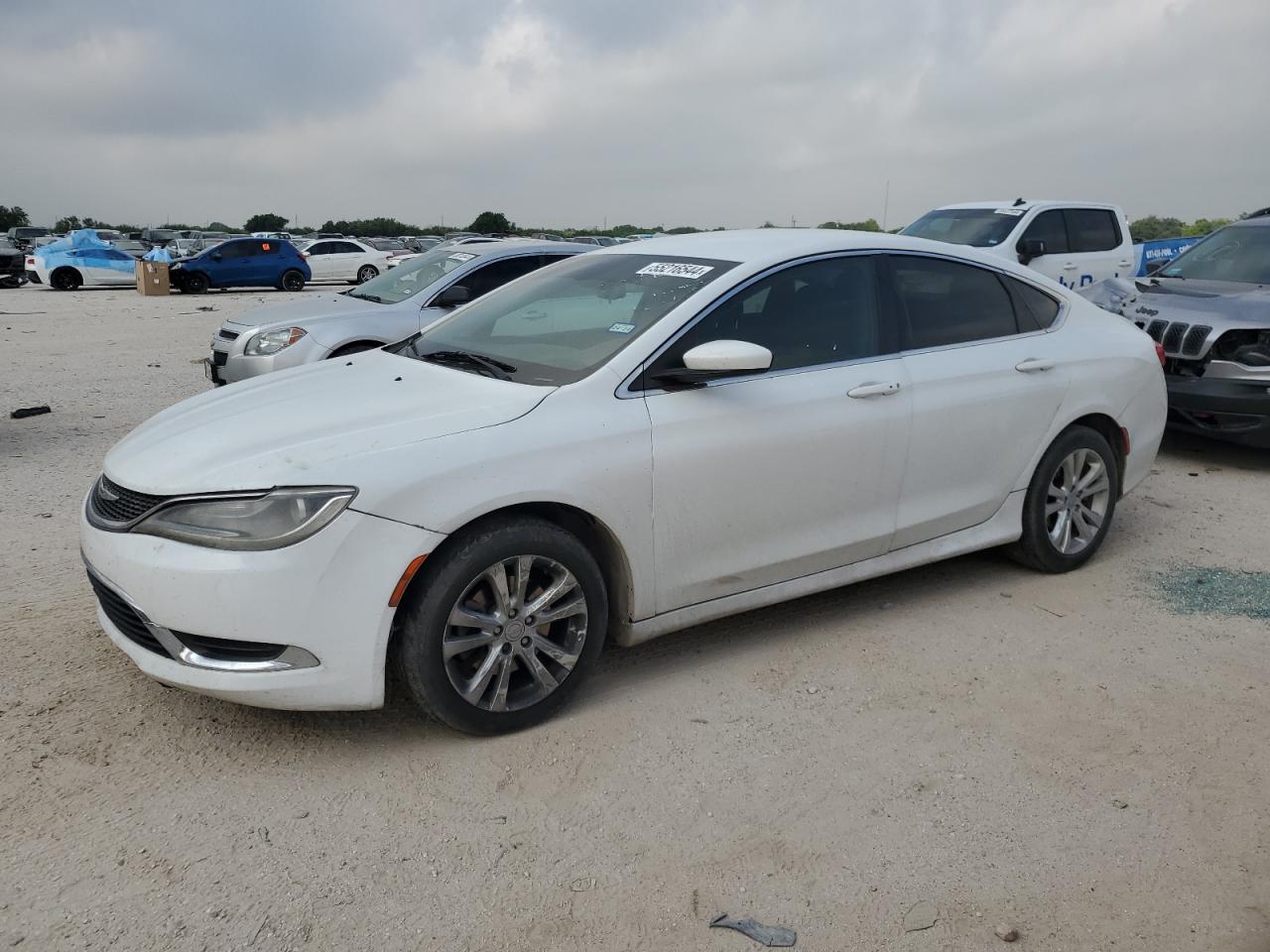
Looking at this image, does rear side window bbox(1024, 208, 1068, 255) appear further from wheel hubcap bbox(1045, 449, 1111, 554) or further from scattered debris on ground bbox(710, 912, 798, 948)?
scattered debris on ground bbox(710, 912, 798, 948)

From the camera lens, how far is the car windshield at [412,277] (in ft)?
29.4

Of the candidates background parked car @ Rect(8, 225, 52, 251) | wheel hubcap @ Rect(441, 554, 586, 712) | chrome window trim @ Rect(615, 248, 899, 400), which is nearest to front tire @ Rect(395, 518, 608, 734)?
wheel hubcap @ Rect(441, 554, 586, 712)

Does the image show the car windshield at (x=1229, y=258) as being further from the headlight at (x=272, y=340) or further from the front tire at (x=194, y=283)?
the front tire at (x=194, y=283)

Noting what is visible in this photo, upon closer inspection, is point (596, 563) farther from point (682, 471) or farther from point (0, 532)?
point (0, 532)

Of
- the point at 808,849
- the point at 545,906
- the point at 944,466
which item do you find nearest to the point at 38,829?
the point at 545,906

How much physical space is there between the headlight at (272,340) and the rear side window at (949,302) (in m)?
5.45

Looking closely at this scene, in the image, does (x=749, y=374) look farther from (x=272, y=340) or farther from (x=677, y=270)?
(x=272, y=340)

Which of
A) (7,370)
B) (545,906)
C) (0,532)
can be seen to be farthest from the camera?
(7,370)

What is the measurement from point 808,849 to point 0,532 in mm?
4636

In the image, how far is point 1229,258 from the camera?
8312 millimetres

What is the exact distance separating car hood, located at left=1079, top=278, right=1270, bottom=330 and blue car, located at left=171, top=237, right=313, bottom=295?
2324 centimetres

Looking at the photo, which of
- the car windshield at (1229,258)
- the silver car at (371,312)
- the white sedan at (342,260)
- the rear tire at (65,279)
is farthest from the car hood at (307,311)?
the white sedan at (342,260)

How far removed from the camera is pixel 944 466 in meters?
4.46

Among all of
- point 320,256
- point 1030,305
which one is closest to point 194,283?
point 320,256
